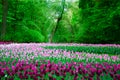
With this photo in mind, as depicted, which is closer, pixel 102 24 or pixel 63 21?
pixel 102 24

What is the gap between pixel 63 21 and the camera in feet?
149

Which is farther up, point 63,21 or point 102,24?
point 102,24

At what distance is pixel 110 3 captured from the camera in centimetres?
2769

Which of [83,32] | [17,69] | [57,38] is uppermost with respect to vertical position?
[17,69]

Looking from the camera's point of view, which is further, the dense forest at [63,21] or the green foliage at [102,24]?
the dense forest at [63,21]

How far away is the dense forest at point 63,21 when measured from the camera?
1008 inches

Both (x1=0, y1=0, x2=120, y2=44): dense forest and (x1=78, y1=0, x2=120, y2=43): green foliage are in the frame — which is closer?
(x1=78, y1=0, x2=120, y2=43): green foliage

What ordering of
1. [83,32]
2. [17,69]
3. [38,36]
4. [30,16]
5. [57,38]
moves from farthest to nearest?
[57,38] < [30,16] < [38,36] < [83,32] < [17,69]

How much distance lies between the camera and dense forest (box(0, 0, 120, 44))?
84.0 ft

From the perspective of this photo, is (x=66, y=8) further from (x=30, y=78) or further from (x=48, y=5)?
(x=30, y=78)

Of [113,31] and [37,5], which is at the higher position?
[37,5]

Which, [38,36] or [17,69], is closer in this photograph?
[17,69]

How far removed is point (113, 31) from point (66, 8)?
54.1ft

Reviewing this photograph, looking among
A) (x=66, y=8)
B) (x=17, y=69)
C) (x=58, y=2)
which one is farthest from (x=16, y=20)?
(x=17, y=69)
